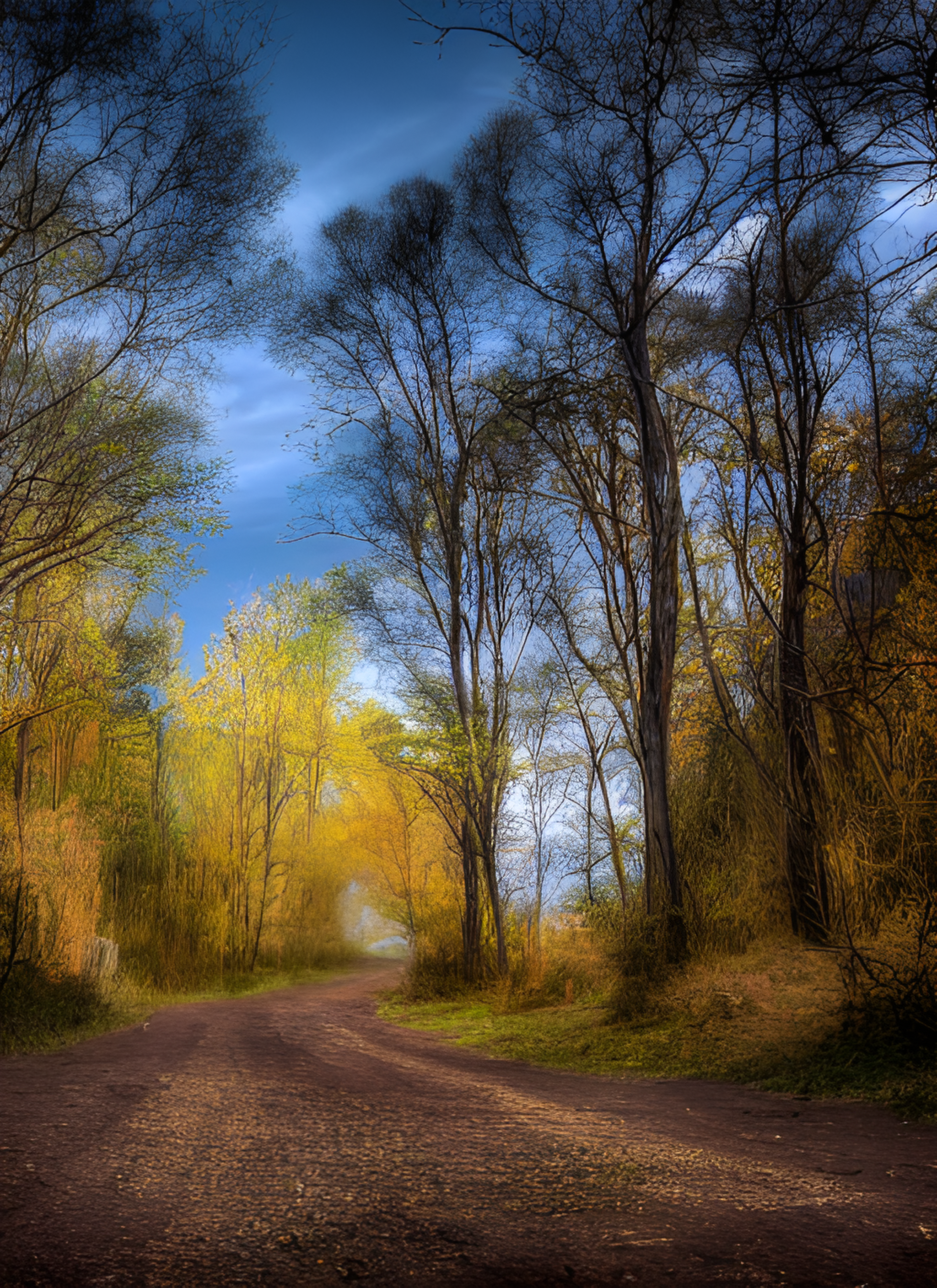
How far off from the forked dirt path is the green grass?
8.60 feet

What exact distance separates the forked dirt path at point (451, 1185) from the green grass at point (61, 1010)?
103 inches

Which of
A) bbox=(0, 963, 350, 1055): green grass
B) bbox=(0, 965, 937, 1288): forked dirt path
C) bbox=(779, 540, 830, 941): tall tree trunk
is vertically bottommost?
bbox=(0, 963, 350, 1055): green grass

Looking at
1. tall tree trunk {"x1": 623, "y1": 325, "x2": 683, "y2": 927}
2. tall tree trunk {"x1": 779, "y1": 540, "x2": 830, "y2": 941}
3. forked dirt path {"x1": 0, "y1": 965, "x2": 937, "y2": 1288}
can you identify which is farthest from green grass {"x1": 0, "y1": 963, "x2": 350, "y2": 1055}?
tall tree trunk {"x1": 779, "y1": 540, "x2": 830, "y2": 941}

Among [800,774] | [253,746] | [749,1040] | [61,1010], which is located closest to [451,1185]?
[749,1040]

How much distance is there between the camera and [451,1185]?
10.5 feet

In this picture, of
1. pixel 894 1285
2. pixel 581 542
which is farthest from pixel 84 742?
pixel 894 1285

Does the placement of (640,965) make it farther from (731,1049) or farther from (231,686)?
(231,686)

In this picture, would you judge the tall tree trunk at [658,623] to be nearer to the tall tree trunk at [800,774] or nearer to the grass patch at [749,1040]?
the grass patch at [749,1040]

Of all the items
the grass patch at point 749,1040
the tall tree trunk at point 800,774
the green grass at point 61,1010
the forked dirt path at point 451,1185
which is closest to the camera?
the forked dirt path at point 451,1185

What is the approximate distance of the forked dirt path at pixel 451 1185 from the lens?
2.47m

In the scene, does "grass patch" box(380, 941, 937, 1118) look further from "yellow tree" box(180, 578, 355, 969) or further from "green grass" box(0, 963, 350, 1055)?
"yellow tree" box(180, 578, 355, 969)

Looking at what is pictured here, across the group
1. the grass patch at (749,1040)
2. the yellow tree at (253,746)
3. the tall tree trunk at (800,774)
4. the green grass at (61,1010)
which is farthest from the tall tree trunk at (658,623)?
the yellow tree at (253,746)

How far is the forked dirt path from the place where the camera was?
2.47 metres

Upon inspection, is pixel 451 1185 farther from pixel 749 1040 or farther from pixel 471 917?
pixel 471 917
